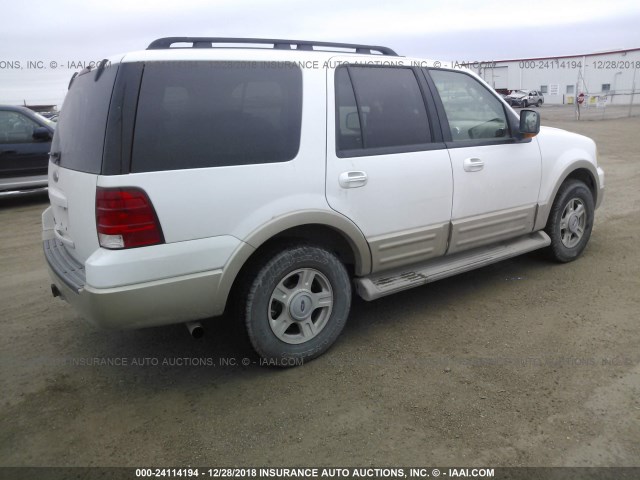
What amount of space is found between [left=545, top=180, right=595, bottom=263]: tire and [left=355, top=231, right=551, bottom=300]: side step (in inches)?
7.3

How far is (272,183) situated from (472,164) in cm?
169

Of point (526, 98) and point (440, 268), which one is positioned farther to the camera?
point (526, 98)

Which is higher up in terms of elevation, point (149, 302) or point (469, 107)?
point (469, 107)

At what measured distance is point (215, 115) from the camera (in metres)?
2.86

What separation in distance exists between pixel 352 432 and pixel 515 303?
209 centimetres

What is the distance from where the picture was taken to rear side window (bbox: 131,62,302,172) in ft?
8.82

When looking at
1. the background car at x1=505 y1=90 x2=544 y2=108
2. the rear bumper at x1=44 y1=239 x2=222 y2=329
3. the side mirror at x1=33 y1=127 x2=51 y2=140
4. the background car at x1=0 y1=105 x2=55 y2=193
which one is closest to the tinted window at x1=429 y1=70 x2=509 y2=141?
the rear bumper at x1=44 y1=239 x2=222 y2=329

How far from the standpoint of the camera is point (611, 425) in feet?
8.63

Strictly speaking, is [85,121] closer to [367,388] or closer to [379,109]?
[379,109]

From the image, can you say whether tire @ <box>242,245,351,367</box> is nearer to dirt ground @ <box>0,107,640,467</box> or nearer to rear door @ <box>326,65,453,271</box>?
dirt ground @ <box>0,107,640,467</box>

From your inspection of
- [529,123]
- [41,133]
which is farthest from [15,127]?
[529,123]

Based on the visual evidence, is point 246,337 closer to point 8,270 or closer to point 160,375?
point 160,375

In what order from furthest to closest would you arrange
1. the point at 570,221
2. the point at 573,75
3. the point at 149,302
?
1. the point at 573,75
2. the point at 570,221
3. the point at 149,302

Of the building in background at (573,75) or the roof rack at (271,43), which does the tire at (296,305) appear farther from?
the building in background at (573,75)
